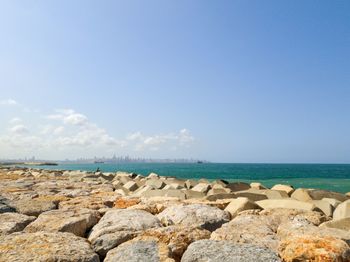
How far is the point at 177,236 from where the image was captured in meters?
3.29

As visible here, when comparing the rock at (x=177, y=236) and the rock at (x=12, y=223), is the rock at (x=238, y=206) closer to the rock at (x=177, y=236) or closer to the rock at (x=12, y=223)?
the rock at (x=177, y=236)

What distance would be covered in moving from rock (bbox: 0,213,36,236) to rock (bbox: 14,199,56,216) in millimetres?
531

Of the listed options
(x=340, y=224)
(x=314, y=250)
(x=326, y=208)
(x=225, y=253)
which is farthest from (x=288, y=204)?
(x=225, y=253)

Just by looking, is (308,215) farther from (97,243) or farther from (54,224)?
(54,224)

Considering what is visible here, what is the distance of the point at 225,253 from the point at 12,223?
2.62 m

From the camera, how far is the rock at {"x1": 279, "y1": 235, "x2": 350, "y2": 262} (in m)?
2.57

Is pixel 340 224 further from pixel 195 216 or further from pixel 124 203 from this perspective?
pixel 124 203

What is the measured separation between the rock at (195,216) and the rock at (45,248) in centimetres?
128

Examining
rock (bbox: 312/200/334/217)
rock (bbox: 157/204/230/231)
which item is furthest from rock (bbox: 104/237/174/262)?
rock (bbox: 312/200/334/217)

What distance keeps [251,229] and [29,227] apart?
2.53 meters

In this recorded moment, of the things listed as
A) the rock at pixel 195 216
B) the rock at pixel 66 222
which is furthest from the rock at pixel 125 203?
the rock at pixel 195 216

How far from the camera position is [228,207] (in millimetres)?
4898

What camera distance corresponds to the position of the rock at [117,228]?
11.0 feet

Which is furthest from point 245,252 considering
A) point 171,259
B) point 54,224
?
point 54,224
